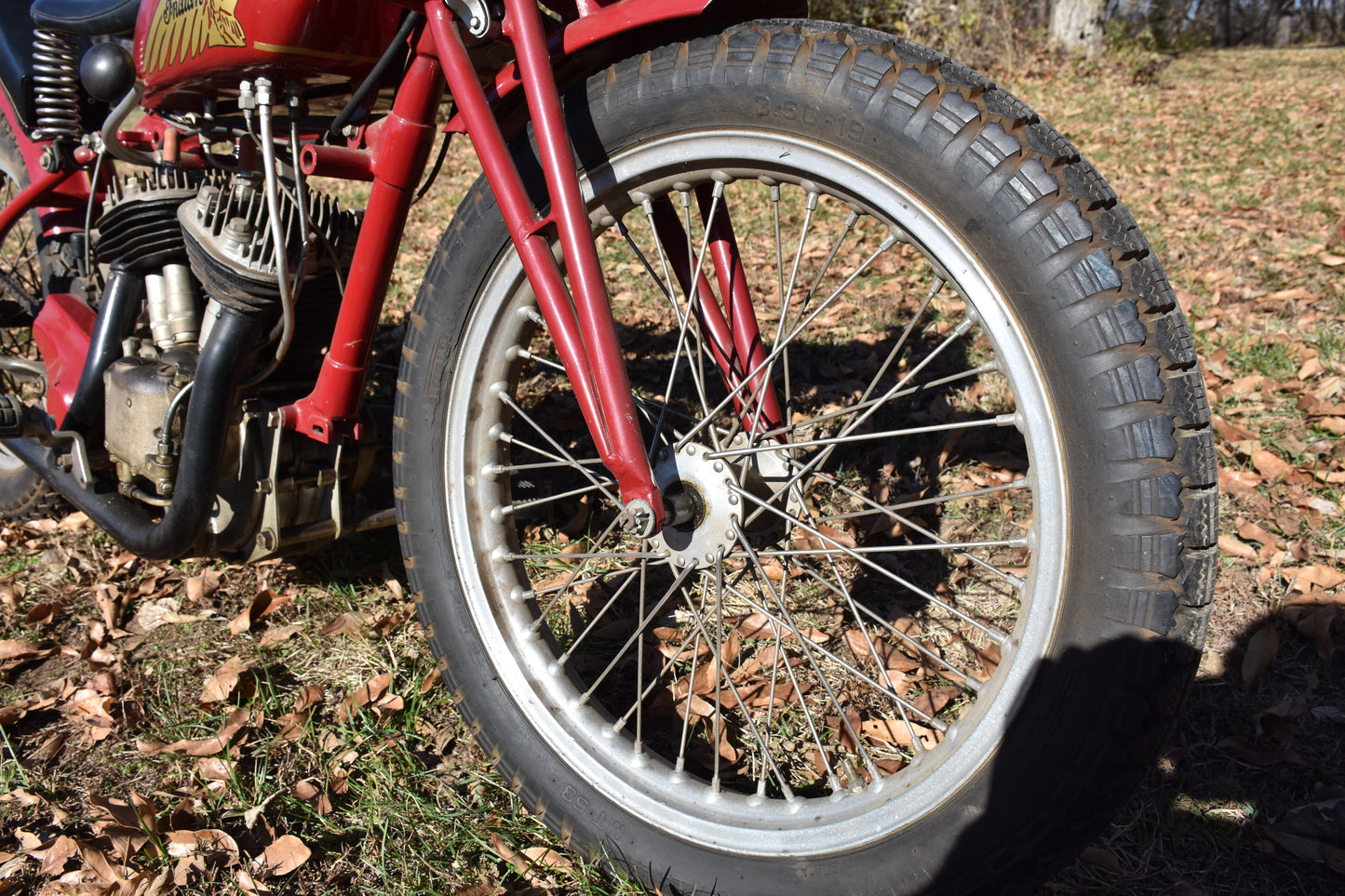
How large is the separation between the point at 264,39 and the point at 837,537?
175cm

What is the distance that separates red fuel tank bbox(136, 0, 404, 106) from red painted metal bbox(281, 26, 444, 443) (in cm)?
17

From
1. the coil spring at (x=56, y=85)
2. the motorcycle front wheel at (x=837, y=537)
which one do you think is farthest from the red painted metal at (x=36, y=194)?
the motorcycle front wheel at (x=837, y=537)

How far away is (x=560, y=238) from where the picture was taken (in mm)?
1418

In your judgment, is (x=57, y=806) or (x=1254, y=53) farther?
(x=1254, y=53)

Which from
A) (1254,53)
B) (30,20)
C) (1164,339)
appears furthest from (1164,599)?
(1254,53)

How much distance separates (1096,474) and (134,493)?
2142 mm

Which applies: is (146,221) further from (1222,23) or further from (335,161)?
(1222,23)

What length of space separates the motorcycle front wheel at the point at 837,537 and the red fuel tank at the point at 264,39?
0.42m

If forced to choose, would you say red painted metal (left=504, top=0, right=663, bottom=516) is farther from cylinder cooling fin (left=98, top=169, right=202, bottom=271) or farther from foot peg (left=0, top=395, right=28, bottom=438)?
foot peg (left=0, top=395, right=28, bottom=438)

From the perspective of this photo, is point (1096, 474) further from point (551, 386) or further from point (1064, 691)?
point (551, 386)

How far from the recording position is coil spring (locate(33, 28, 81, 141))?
2.23 m

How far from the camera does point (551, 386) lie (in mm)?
3221

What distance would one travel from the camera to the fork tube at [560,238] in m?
1.39

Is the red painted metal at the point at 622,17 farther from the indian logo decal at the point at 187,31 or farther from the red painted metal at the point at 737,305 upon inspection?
the indian logo decal at the point at 187,31
